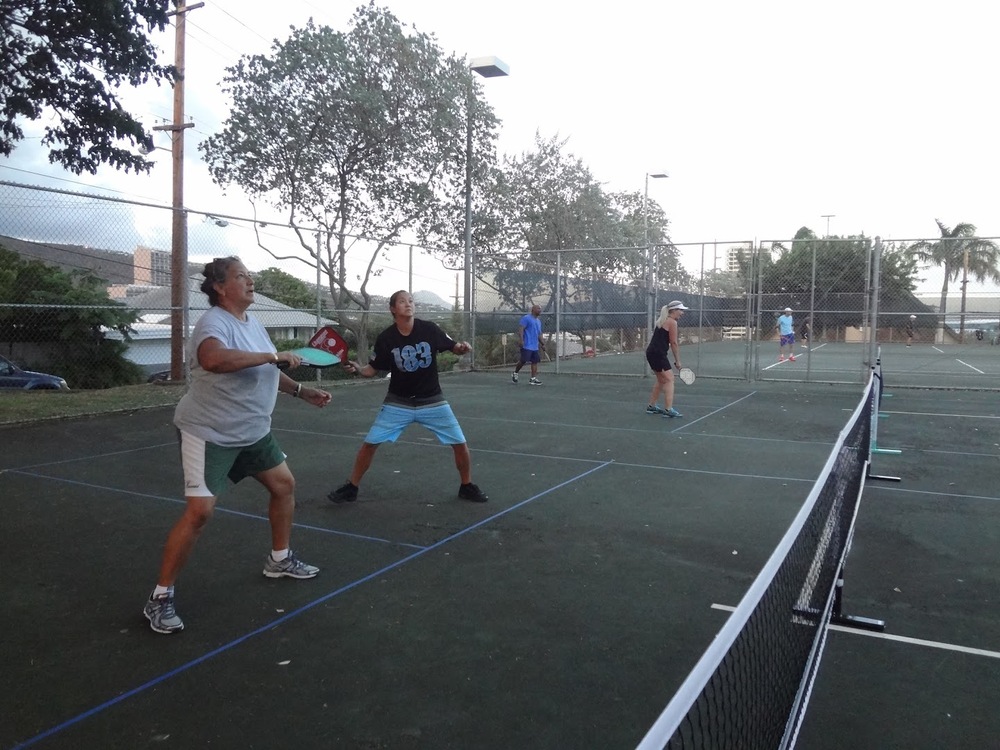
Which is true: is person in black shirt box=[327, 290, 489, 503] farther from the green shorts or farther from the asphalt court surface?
the green shorts

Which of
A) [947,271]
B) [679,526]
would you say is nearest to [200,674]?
[679,526]

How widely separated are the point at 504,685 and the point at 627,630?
871 mm

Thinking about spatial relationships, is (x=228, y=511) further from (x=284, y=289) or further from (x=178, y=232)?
(x=284, y=289)

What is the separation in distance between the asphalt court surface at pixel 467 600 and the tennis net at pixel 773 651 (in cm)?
37

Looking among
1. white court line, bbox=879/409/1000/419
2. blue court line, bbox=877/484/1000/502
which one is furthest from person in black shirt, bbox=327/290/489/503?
white court line, bbox=879/409/1000/419

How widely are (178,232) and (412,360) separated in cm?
874

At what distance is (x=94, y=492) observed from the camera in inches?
269

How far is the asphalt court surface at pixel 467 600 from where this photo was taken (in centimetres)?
317

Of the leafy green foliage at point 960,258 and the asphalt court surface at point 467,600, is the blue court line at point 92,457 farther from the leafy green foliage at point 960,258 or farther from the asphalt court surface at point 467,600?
the leafy green foliage at point 960,258

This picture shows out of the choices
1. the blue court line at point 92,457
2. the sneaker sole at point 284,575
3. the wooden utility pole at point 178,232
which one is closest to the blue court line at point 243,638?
the sneaker sole at point 284,575

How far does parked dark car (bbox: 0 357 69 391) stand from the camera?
1464 centimetres

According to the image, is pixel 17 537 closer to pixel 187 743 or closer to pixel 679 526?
pixel 187 743

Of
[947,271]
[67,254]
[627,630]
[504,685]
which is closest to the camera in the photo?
[504,685]

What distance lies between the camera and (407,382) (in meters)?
6.41
